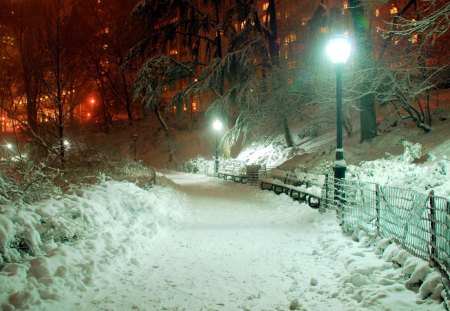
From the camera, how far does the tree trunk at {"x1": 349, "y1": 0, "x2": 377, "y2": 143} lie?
1694 cm

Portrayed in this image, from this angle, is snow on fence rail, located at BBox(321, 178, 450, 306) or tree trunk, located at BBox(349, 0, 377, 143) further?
tree trunk, located at BBox(349, 0, 377, 143)

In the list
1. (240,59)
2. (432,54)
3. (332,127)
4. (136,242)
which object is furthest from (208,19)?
(136,242)

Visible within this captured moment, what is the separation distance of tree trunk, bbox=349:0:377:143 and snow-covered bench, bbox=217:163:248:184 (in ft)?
23.9

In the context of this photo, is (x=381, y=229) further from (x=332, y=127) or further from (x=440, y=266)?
(x=332, y=127)

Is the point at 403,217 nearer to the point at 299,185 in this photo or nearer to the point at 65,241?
the point at 65,241

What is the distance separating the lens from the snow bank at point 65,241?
526 cm

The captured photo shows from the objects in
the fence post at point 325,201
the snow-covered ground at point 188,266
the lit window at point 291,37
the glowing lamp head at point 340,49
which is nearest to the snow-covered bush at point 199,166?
the lit window at point 291,37

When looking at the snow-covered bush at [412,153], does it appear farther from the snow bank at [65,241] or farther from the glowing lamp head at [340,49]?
the snow bank at [65,241]

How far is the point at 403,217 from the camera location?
6734mm

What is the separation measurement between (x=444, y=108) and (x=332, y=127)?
34.0 ft

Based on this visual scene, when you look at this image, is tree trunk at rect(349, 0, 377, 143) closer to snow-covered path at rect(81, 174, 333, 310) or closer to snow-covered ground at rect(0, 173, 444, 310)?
snow-covered path at rect(81, 174, 333, 310)

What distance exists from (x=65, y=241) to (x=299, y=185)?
11479mm

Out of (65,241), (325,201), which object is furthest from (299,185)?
(65,241)

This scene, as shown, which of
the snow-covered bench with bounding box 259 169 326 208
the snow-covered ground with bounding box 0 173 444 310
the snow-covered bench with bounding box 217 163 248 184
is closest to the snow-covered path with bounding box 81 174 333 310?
the snow-covered ground with bounding box 0 173 444 310
